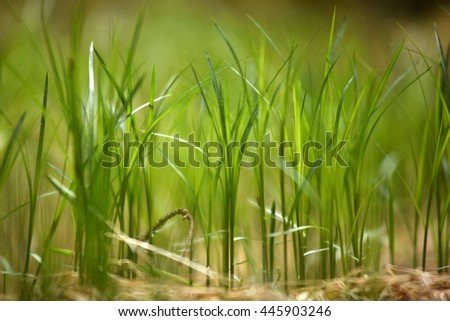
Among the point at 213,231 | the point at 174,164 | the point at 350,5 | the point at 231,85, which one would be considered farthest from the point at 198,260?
the point at 350,5

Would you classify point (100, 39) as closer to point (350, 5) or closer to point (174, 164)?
point (174, 164)

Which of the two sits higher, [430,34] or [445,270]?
[430,34]

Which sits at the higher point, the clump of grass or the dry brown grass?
the clump of grass

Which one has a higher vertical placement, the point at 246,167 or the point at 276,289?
the point at 246,167

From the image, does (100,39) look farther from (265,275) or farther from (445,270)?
(445,270)

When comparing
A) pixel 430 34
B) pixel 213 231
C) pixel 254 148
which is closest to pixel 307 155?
pixel 254 148

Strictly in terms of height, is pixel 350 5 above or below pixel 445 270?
above

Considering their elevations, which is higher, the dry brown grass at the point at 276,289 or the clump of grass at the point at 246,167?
the clump of grass at the point at 246,167
